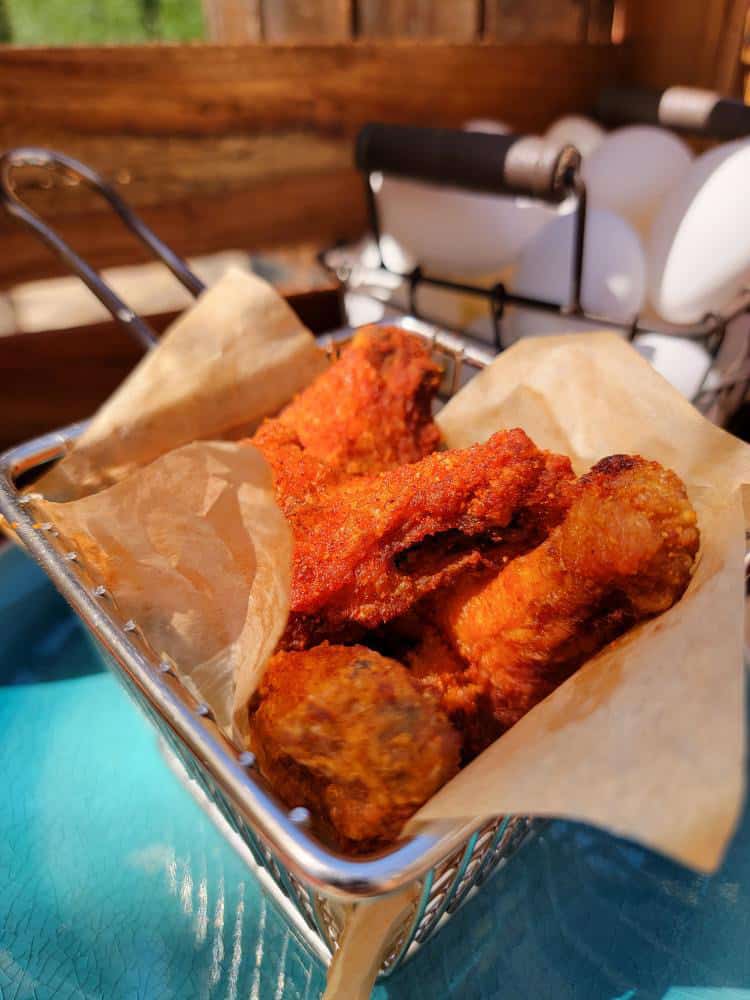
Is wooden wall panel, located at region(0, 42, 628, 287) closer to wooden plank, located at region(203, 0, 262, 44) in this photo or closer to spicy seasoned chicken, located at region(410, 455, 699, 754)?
wooden plank, located at region(203, 0, 262, 44)

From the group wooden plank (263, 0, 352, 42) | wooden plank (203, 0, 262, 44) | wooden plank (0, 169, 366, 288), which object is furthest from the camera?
wooden plank (203, 0, 262, 44)

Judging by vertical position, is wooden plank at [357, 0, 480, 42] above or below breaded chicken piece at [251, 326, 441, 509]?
above

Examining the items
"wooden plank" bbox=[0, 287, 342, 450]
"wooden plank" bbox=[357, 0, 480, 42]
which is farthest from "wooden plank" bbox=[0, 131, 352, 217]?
"wooden plank" bbox=[357, 0, 480, 42]

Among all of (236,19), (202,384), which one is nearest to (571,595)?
(202,384)

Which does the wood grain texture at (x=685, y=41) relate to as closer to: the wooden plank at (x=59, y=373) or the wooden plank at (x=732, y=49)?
the wooden plank at (x=732, y=49)


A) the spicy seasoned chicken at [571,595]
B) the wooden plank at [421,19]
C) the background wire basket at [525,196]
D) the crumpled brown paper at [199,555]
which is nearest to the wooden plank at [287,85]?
the wooden plank at [421,19]

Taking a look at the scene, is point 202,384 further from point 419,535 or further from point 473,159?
point 473,159
